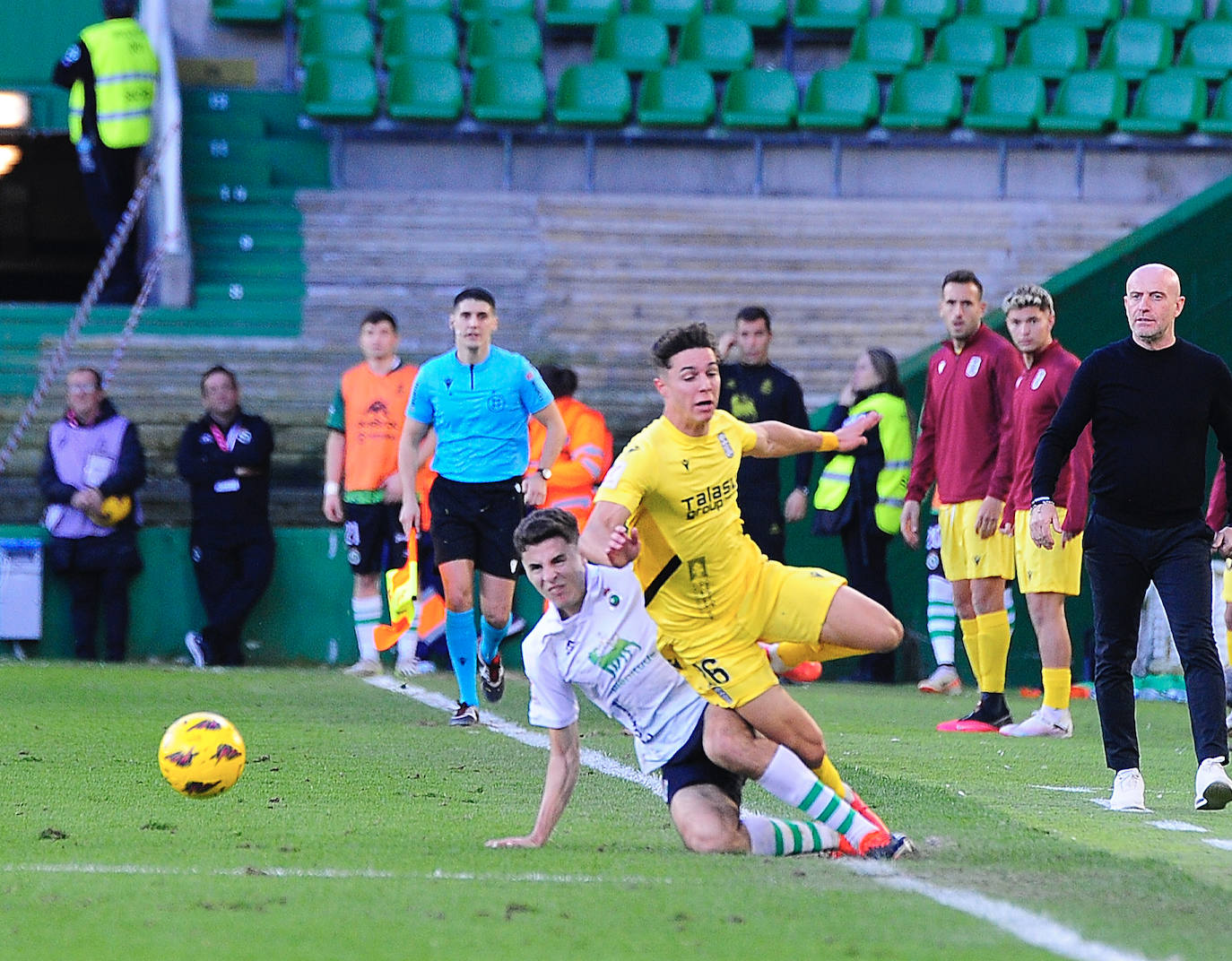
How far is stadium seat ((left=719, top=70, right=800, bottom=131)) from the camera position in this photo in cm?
1834

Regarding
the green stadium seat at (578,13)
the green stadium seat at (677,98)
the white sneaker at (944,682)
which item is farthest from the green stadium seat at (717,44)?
the white sneaker at (944,682)

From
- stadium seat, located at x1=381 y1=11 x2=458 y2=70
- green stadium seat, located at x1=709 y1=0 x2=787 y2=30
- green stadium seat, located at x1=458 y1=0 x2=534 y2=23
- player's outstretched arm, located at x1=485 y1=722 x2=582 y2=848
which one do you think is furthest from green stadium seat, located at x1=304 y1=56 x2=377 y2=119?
player's outstretched arm, located at x1=485 y1=722 x2=582 y2=848

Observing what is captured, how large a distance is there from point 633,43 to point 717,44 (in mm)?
842

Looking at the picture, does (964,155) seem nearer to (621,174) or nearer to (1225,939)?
(621,174)

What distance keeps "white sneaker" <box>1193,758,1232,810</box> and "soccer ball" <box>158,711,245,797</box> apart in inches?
122

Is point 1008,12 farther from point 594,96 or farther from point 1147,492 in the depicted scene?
point 1147,492

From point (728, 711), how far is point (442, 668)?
24.7ft

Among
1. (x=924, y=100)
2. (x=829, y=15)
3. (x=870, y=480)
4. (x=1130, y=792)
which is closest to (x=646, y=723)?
(x=1130, y=792)

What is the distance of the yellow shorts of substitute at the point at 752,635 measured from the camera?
5.77 meters

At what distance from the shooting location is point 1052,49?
19344 millimetres

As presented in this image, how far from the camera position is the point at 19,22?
63.7 ft

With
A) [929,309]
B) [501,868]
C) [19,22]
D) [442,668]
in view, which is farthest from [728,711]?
[19,22]

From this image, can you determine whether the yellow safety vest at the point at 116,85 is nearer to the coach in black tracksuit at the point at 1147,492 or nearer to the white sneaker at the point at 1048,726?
the white sneaker at the point at 1048,726

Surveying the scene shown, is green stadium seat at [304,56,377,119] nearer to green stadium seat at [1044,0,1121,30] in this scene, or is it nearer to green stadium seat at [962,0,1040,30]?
green stadium seat at [962,0,1040,30]
